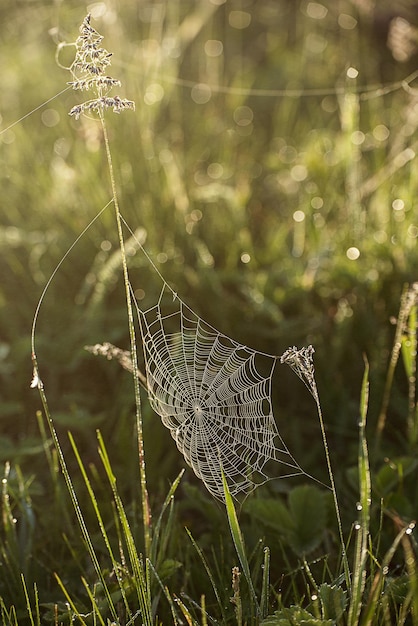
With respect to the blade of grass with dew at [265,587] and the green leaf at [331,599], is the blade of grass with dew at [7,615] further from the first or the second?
the green leaf at [331,599]

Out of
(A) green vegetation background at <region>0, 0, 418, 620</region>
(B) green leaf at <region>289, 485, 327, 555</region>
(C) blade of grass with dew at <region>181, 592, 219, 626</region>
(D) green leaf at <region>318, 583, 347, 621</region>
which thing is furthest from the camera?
(A) green vegetation background at <region>0, 0, 418, 620</region>

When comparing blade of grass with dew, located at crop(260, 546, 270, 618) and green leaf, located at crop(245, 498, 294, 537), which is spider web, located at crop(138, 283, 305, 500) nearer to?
green leaf, located at crop(245, 498, 294, 537)

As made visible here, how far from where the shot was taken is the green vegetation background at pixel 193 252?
2.02m

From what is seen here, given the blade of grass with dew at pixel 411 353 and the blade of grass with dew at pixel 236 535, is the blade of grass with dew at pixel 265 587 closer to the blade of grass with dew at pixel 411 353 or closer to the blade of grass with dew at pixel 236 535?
the blade of grass with dew at pixel 236 535

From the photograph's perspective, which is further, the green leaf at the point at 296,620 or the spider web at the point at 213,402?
the spider web at the point at 213,402

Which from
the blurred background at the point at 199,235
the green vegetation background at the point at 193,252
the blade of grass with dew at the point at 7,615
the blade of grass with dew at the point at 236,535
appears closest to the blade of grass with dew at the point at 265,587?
the blade of grass with dew at the point at 236,535

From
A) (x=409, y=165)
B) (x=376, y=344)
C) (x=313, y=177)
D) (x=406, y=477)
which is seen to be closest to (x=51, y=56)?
(x=313, y=177)

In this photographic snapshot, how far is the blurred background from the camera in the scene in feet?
6.91

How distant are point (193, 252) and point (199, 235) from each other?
→ 13 centimetres

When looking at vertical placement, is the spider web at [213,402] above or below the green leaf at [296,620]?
above

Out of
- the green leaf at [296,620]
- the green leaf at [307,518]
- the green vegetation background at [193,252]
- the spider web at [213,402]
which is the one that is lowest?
the green leaf at [296,620]

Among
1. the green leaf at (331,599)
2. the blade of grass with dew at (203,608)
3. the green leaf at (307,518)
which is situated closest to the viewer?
the blade of grass with dew at (203,608)

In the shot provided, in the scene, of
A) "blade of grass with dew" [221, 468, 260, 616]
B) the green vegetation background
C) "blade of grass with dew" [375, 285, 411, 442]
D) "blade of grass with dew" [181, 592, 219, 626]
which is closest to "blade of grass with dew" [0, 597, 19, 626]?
the green vegetation background

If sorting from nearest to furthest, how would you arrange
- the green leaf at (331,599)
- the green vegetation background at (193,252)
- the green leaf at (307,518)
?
1. the green leaf at (331,599)
2. the green leaf at (307,518)
3. the green vegetation background at (193,252)
